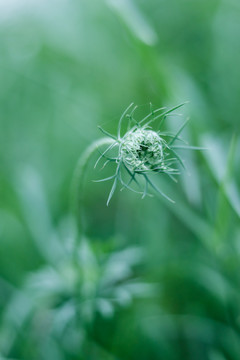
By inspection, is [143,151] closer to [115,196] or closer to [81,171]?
[81,171]

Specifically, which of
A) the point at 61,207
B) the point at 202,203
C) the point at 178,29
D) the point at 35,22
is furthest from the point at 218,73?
the point at 35,22

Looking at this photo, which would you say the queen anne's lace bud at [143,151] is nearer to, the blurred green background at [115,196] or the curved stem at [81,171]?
the curved stem at [81,171]

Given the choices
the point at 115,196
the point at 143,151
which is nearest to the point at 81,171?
the point at 143,151

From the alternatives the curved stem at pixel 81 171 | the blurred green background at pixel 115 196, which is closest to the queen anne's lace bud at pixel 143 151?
the curved stem at pixel 81 171

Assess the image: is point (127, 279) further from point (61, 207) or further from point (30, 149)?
point (30, 149)

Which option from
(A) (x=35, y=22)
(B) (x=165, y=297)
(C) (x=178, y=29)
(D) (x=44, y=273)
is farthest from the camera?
(A) (x=35, y=22)

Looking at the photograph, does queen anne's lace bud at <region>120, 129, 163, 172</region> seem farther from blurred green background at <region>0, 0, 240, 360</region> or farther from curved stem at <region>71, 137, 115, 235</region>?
blurred green background at <region>0, 0, 240, 360</region>
